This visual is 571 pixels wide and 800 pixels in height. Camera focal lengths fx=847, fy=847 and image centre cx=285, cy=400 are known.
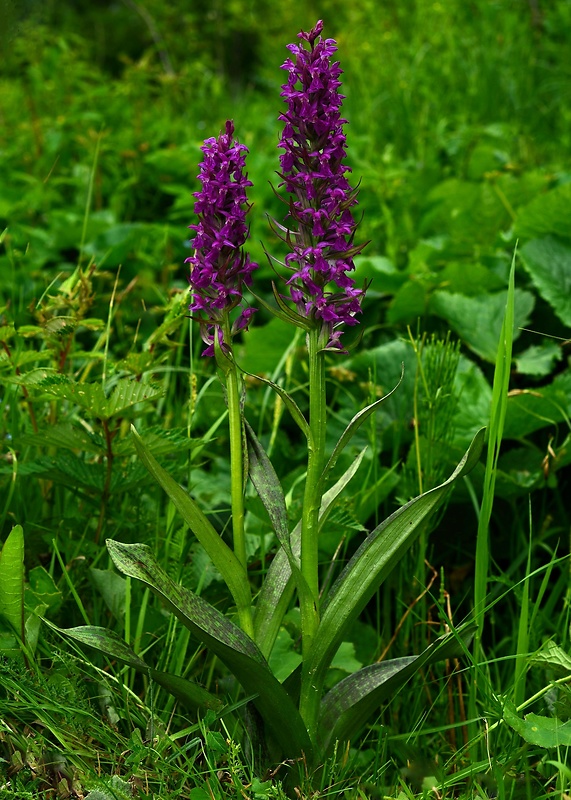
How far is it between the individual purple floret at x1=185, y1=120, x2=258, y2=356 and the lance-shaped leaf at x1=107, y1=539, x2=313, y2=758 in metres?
0.36

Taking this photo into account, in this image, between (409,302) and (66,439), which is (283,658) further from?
(409,302)

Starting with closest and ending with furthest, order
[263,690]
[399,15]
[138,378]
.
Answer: [263,690], [138,378], [399,15]

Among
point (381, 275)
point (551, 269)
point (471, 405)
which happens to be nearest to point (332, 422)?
point (471, 405)

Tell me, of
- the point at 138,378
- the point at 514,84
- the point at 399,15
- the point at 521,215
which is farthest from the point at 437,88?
the point at 138,378

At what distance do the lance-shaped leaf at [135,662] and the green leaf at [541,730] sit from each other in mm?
468

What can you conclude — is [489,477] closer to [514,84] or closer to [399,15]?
[514,84]

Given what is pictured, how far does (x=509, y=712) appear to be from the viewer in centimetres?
132

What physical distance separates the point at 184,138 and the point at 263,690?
390 centimetres

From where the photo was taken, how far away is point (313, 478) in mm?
1324

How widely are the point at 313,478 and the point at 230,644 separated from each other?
29 cm

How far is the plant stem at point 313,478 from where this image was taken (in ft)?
4.31

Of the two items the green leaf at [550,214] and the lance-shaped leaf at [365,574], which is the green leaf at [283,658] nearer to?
the lance-shaped leaf at [365,574]

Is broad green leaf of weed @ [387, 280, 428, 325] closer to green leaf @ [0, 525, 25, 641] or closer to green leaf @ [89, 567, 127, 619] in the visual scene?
green leaf @ [89, 567, 127, 619]

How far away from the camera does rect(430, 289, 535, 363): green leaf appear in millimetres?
2336
